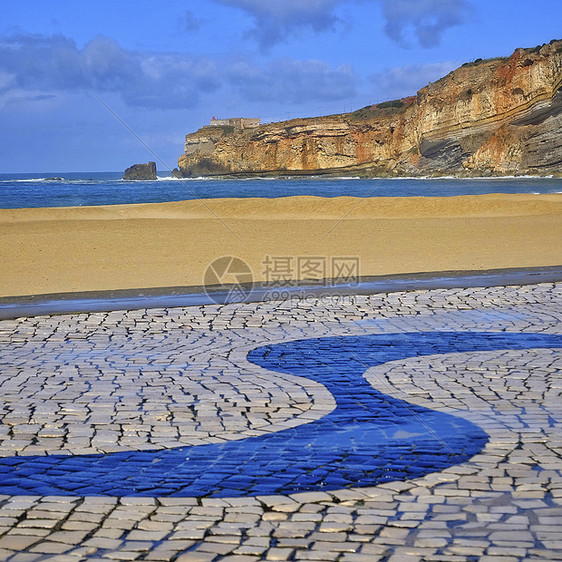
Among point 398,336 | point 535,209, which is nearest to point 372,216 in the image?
point 535,209

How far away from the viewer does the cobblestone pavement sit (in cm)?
368

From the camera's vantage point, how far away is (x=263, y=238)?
18.7 meters

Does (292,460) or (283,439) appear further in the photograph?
(283,439)

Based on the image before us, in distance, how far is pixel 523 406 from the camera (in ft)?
18.8

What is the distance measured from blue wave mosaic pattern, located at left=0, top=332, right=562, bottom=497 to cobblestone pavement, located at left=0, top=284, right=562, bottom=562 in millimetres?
18

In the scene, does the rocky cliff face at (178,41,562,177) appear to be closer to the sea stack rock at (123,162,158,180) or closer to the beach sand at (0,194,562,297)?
the sea stack rock at (123,162,158,180)

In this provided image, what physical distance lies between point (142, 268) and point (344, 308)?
518cm

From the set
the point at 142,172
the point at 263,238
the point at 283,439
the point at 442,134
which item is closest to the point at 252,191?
the point at 442,134

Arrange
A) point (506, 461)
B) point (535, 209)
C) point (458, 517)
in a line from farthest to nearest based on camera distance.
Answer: point (535, 209)
point (506, 461)
point (458, 517)

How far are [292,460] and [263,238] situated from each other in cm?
1421

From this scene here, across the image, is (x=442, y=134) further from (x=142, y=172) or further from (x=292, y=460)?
(x=292, y=460)

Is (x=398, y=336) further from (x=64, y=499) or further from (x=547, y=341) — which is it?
(x=64, y=499)

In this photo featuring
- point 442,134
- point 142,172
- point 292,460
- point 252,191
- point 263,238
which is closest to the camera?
point 292,460

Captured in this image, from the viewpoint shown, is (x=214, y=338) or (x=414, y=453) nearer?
(x=414, y=453)
